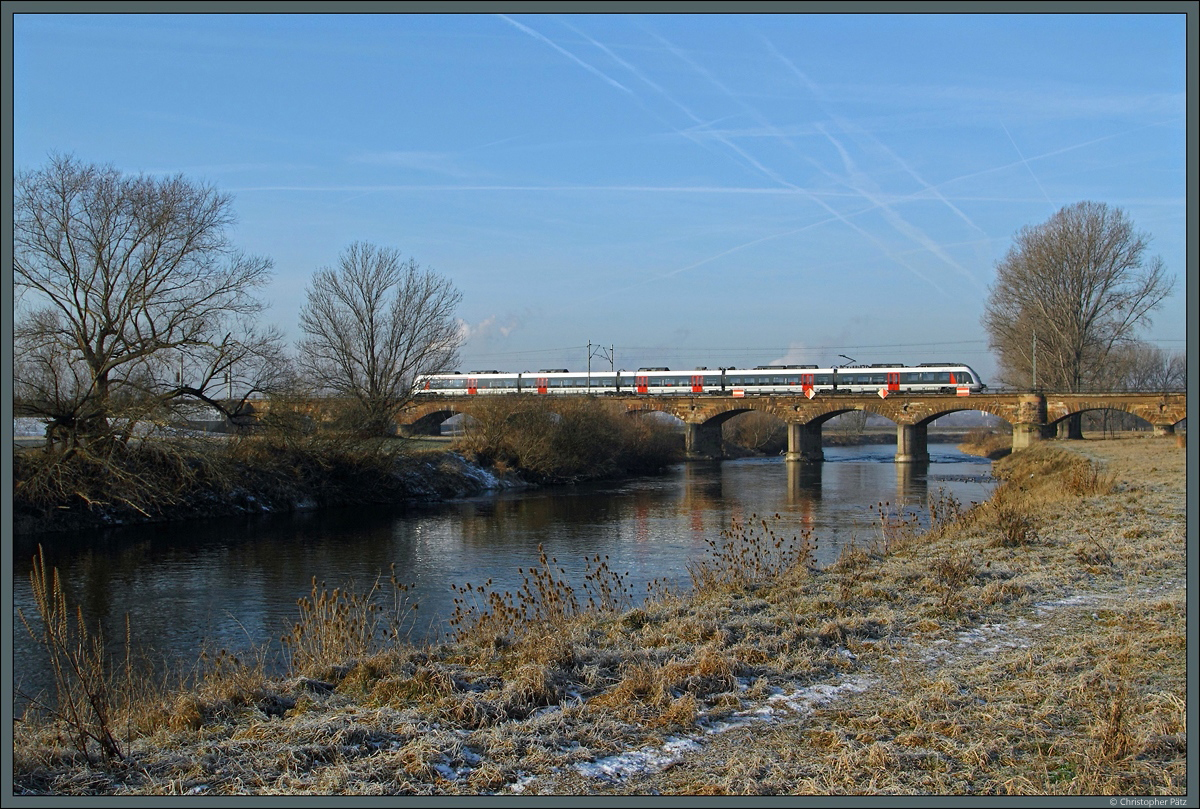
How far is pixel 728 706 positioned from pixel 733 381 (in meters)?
62.2

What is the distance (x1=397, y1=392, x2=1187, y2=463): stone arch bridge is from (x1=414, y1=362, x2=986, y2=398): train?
131cm

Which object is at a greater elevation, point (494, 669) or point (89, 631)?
point (494, 669)

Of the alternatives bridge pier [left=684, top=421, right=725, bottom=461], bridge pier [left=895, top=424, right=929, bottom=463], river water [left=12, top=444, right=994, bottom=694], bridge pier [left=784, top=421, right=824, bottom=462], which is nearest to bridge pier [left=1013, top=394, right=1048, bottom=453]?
bridge pier [left=895, top=424, right=929, bottom=463]

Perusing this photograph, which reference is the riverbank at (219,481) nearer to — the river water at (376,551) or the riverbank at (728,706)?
the river water at (376,551)

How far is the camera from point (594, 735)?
19.2ft

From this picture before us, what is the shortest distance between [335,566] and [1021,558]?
12.5 meters

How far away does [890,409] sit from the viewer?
59.8 m

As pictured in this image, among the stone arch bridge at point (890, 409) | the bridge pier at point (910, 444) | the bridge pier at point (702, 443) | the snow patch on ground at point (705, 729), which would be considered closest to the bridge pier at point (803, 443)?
the stone arch bridge at point (890, 409)

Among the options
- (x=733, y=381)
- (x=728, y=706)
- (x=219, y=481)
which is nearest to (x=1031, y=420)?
(x=733, y=381)

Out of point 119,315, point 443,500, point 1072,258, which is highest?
point 1072,258

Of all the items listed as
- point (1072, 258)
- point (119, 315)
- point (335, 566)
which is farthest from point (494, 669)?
point (1072, 258)

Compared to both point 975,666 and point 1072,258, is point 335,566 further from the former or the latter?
point 1072,258

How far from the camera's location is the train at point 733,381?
6316 cm

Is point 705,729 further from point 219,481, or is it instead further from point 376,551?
point 219,481
